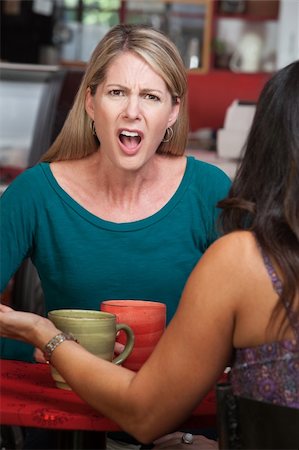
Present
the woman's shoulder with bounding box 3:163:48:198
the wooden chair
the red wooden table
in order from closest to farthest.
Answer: the wooden chair → the red wooden table → the woman's shoulder with bounding box 3:163:48:198

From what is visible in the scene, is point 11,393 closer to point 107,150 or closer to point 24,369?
point 24,369

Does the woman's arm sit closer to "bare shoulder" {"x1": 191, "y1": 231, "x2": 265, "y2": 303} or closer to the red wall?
"bare shoulder" {"x1": 191, "y1": 231, "x2": 265, "y2": 303}

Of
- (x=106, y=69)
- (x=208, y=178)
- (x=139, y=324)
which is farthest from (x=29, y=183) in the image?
(x=139, y=324)

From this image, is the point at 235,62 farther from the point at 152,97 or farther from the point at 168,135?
the point at 152,97

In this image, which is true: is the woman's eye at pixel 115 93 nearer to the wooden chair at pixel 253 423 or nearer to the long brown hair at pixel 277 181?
the long brown hair at pixel 277 181

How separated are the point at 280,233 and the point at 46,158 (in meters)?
0.91

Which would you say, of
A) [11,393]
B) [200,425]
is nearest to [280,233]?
[200,425]

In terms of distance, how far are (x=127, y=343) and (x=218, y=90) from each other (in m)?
6.34

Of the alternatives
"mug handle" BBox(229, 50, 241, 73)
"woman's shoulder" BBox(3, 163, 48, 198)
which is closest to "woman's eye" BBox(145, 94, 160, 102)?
"woman's shoulder" BBox(3, 163, 48, 198)

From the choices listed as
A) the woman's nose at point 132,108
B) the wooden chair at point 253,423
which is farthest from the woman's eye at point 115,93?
the wooden chair at point 253,423

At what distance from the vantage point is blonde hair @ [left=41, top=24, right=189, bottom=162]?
1.90m

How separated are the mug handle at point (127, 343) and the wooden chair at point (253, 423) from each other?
0.27m

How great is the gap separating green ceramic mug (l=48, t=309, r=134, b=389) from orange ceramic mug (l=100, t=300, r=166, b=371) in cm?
8

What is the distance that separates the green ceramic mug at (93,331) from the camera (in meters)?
1.44
